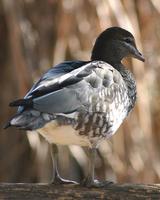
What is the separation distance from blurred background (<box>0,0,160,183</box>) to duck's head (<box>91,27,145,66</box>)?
1.17m

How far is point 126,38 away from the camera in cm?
296

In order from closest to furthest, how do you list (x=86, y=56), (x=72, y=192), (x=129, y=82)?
(x=72, y=192), (x=129, y=82), (x=86, y=56)

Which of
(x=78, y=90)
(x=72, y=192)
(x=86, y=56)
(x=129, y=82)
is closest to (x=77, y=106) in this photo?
(x=78, y=90)

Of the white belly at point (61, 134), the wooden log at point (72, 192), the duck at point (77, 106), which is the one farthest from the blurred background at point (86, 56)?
the wooden log at point (72, 192)

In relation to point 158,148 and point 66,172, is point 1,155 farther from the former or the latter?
point 158,148

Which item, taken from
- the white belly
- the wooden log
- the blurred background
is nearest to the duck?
the white belly

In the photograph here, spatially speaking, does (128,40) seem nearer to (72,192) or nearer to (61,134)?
(61,134)

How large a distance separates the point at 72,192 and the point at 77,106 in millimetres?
289

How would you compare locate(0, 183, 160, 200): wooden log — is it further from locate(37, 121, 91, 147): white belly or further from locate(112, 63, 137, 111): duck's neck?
locate(112, 63, 137, 111): duck's neck

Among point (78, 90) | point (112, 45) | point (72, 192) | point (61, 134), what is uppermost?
point (112, 45)

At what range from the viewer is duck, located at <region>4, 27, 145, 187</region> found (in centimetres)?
244

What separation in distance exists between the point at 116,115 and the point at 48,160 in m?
1.64

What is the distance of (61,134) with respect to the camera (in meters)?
2.58

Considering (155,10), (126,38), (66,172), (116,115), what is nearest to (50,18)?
(155,10)
